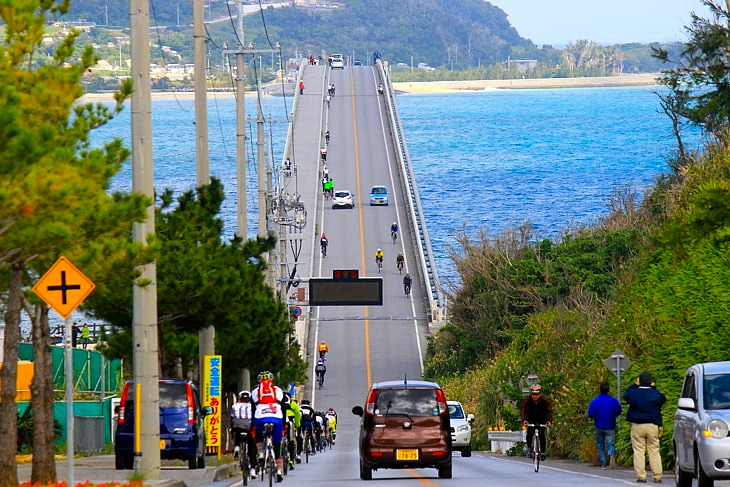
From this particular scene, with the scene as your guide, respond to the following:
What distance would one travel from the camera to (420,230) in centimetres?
10850

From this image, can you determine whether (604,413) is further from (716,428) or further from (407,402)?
(716,428)

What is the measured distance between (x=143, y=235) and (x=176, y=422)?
708 cm

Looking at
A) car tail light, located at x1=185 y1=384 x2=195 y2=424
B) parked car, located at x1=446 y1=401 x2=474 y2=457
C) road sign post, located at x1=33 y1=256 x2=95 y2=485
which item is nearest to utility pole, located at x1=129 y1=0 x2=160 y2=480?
road sign post, located at x1=33 y1=256 x2=95 y2=485

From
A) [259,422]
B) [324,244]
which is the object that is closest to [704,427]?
[259,422]

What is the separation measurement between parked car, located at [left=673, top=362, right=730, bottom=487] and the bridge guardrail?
2658 inches

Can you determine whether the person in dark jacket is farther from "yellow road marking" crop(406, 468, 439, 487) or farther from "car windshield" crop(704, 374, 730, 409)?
"car windshield" crop(704, 374, 730, 409)

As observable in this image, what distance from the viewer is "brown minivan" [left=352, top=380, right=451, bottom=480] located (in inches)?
920

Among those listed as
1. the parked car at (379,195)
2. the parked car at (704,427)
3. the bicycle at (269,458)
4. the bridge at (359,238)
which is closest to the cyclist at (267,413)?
the bicycle at (269,458)

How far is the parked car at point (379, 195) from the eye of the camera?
117444 millimetres

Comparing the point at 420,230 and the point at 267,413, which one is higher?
the point at 420,230

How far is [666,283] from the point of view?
96.9ft

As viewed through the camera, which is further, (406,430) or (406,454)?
(406,430)

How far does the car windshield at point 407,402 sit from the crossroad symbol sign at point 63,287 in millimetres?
8761

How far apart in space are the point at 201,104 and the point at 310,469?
829 centimetres
